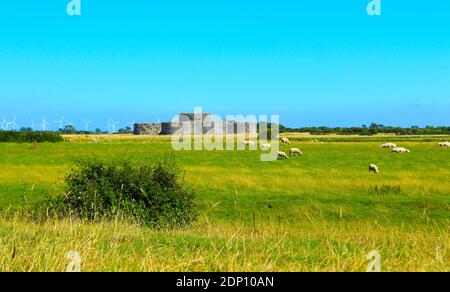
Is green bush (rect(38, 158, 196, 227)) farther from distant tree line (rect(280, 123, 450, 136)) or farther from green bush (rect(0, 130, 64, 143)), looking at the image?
distant tree line (rect(280, 123, 450, 136))

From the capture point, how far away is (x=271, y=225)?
21969mm

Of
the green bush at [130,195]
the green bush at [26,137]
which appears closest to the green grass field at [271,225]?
the green bush at [130,195]

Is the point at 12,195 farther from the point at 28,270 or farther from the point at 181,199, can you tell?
the point at 28,270

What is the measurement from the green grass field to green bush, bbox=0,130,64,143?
48063mm

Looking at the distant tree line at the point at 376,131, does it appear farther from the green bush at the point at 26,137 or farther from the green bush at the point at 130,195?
the green bush at the point at 130,195

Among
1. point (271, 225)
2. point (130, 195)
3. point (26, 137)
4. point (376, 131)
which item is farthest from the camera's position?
point (376, 131)

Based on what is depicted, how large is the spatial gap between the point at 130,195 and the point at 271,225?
19.9ft

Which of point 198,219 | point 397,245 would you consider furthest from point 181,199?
point 397,245

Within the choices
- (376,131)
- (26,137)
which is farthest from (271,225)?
(376,131)

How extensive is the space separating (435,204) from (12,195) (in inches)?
907

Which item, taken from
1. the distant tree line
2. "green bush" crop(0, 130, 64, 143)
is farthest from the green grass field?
the distant tree line

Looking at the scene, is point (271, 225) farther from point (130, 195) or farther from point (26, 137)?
point (26, 137)
